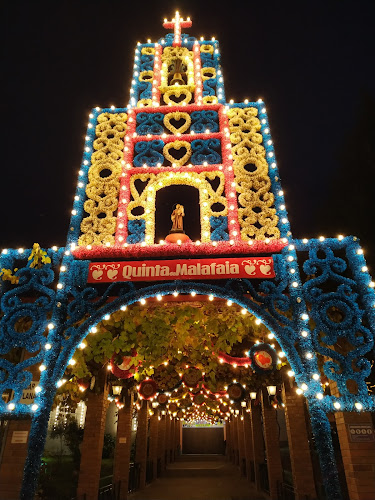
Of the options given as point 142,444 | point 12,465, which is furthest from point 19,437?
point 142,444

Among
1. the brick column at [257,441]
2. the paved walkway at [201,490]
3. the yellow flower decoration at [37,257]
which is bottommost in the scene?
the paved walkway at [201,490]

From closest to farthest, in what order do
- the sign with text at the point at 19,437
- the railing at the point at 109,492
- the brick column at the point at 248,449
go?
the sign with text at the point at 19,437 → the railing at the point at 109,492 → the brick column at the point at 248,449

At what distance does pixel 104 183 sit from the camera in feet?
21.2

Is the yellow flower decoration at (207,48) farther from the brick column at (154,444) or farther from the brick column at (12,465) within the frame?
the brick column at (154,444)

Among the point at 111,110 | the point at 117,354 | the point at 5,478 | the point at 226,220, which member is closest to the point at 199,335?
the point at 117,354

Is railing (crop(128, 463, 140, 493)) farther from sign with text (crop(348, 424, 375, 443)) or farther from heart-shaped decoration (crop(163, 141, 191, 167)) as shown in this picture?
heart-shaped decoration (crop(163, 141, 191, 167))

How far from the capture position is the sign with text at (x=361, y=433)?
5203mm

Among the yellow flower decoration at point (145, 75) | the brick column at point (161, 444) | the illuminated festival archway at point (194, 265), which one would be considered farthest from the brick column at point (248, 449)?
the yellow flower decoration at point (145, 75)

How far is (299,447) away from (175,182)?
7.66 meters

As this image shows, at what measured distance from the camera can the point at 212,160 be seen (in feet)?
21.6

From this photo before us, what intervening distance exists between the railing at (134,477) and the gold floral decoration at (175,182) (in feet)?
39.7

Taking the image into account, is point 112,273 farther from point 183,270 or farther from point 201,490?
point 201,490

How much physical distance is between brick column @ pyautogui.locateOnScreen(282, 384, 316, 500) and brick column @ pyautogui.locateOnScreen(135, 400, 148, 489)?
7.70 metres

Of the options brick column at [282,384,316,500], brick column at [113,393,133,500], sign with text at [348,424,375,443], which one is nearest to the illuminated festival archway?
sign with text at [348,424,375,443]
